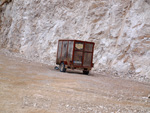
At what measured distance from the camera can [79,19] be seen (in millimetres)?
21297

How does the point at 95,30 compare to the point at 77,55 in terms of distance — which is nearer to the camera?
A: the point at 77,55

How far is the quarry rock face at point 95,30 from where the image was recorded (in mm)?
15469

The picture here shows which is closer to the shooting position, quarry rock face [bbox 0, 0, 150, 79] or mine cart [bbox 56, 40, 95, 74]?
mine cart [bbox 56, 40, 95, 74]

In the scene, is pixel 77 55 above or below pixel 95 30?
below

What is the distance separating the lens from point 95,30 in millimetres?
19062

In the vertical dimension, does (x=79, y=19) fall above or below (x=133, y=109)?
above

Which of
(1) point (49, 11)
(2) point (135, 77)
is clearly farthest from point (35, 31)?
(2) point (135, 77)

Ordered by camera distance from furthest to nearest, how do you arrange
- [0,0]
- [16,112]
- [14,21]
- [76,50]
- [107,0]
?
1. [0,0]
2. [14,21]
3. [107,0]
4. [76,50]
5. [16,112]

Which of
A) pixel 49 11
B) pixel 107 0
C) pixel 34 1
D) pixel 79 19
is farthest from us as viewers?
pixel 34 1

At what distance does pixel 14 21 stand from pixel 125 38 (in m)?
21.7

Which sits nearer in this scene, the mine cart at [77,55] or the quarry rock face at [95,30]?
the mine cart at [77,55]

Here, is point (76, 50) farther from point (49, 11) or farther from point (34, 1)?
point (34, 1)

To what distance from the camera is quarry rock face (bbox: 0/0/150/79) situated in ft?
50.8

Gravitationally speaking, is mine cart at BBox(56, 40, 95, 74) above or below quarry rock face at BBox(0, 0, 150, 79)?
below
